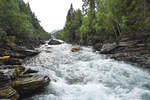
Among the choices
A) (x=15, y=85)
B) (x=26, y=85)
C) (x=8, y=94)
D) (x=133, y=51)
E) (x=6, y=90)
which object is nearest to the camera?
(x=8, y=94)

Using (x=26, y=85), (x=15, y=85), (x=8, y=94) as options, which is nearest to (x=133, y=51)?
(x=26, y=85)

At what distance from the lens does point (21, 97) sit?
17.2ft

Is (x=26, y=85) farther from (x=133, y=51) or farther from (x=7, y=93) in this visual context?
(x=133, y=51)

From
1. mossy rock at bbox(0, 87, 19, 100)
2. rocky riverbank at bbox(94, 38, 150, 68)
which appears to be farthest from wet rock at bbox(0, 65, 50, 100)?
rocky riverbank at bbox(94, 38, 150, 68)

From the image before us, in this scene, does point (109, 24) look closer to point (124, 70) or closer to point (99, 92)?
point (124, 70)

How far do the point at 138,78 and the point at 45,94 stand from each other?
8233 mm

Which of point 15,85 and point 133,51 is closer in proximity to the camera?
point 15,85

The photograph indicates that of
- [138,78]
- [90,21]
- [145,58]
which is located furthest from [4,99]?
[90,21]

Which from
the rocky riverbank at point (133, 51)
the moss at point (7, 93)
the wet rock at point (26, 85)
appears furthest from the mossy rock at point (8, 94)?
the rocky riverbank at point (133, 51)

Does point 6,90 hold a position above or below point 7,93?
above

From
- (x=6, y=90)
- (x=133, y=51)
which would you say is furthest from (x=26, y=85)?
(x=133, y=51)

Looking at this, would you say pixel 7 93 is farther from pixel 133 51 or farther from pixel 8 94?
pixel 133 51

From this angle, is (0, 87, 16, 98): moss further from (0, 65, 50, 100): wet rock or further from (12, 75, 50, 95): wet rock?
(12, 75, 50, 95): wet rock

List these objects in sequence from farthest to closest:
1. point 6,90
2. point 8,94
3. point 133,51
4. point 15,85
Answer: point 133,51 < point 15,85 < point 6,90 < point 8,94
